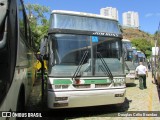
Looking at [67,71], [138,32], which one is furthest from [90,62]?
[138,32]

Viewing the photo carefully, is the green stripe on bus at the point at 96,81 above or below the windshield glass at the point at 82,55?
below

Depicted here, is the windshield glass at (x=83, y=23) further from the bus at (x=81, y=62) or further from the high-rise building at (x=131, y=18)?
the high-rise building at (x=131, y=18)

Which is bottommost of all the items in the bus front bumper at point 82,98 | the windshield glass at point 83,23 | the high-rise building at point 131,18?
the bus front bumper at point 82,98

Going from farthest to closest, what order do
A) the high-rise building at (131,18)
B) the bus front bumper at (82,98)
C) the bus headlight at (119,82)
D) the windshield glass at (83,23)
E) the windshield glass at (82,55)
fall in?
1. the high-rise building at (131,18)
2. the bus headlight at (119,82)
3. the windshield glass at (83,23)
4. the windshield glass at (82,55)
5. the bus front bumper at (82,98)

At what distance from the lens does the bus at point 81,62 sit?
8.15m

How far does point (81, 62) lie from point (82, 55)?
0.79 feet

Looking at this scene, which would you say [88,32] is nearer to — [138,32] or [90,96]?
[90,96]

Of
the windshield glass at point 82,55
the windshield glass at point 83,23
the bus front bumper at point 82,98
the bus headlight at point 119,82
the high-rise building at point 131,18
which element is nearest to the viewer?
the bus front bumper at point 82,98

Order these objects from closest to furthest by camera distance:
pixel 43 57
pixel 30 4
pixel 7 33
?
pixel 7 33 → pixel 43 57 → pixel 30 4

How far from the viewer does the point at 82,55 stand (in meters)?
8.57

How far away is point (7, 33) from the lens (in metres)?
4.33

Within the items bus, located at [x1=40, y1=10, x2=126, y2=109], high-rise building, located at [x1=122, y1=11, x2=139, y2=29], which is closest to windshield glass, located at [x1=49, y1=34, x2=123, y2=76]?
bus, located at [x1=40, y1=10, x2=126, y2=109]

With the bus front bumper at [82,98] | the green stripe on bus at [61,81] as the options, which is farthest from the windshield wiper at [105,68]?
the green stripe on bus at [61,81]

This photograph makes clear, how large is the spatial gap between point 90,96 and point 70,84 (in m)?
0.75
